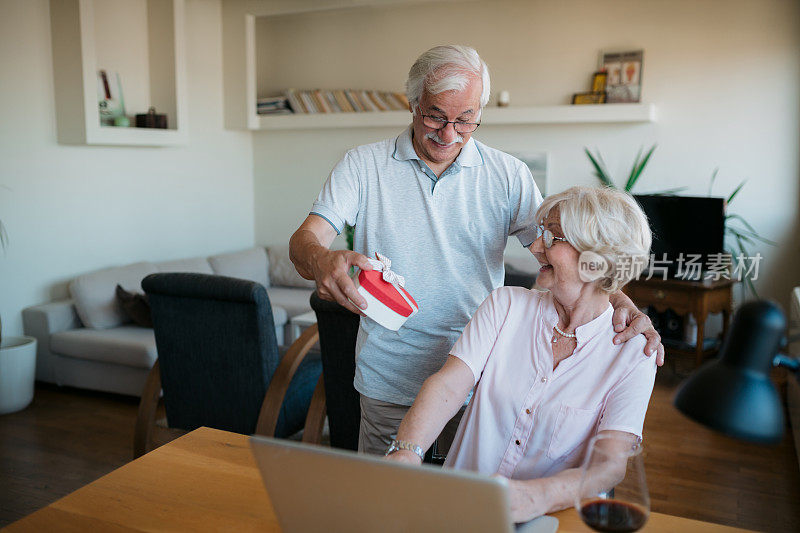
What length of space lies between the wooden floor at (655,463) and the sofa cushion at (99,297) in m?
0.49

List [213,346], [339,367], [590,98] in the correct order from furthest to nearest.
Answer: [590,98]
[213,346]
[339,367]

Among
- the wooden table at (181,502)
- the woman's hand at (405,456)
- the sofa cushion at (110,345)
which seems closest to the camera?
the wooden table at (181,502)

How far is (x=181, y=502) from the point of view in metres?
1.27

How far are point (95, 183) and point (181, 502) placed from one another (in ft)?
13.3

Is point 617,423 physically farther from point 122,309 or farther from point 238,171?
point 238,171

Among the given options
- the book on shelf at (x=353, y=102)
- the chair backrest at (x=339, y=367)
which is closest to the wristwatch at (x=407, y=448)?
the chair backrest at (x=339, y=367)

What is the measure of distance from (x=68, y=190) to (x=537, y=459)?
4090 millimetres

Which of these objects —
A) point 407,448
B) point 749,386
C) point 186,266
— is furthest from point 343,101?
point 749,386

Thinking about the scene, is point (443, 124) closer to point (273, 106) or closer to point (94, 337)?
point (94, 337)

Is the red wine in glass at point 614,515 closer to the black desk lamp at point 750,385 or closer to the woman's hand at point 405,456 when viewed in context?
the black desk lamp at point 750,385

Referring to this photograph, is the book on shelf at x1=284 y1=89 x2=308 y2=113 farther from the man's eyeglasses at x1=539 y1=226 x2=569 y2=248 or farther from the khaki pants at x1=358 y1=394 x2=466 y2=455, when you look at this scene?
the man's eyeglasses at x1=539 y1=226 x2=569 y2=248

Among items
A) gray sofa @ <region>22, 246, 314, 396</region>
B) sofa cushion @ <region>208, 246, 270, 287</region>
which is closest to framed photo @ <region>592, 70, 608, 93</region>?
gray sofa @ <region>22, 246, 314, 396</region>

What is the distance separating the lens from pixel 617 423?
54.4 inches

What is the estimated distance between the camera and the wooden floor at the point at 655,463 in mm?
2924
